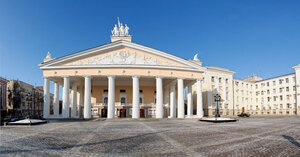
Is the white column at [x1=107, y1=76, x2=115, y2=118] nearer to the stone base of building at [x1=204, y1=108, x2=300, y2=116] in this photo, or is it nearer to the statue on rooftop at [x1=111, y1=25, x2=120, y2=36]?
the statue on rooftop at [x1=111, y1=25, x2=120, y2=36]

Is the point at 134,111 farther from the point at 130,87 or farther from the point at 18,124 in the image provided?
the point at 18,124

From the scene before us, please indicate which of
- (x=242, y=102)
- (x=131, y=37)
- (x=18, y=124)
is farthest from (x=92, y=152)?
(x=242, y=102)

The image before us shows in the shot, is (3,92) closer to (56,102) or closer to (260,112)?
(56,102)

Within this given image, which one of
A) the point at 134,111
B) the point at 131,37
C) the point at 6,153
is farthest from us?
the point at 131,37

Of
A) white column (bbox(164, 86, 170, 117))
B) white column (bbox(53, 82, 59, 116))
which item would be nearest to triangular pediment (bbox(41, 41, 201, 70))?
white column (bbox(53, 82, 59, 116))

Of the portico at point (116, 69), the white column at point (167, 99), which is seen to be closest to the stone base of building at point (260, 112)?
the white column at point (167, 99)

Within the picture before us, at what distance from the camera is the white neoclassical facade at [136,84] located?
107ft

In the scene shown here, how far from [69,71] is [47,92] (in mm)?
4898

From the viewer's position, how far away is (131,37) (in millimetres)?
40688

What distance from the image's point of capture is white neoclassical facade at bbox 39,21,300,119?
107 ft

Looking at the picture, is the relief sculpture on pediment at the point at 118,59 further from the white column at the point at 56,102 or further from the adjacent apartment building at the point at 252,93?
the adjacent apartment building at the point at 252,93

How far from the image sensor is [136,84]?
32312 mm

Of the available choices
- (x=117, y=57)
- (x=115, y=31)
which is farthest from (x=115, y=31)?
(x=117, y=57)

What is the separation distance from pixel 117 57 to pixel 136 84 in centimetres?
525
